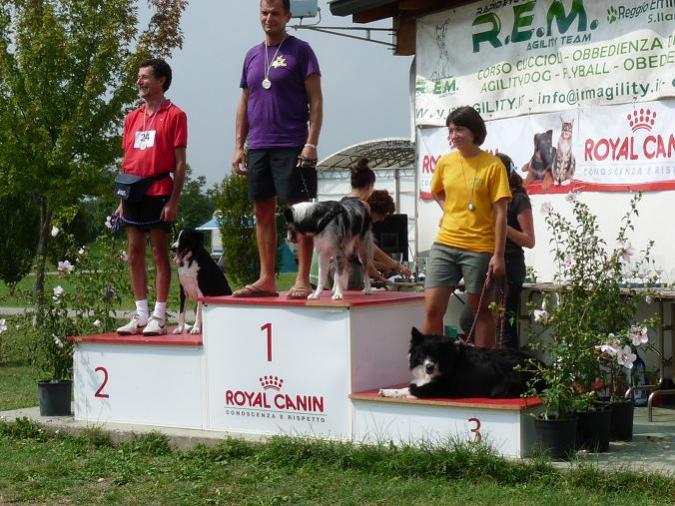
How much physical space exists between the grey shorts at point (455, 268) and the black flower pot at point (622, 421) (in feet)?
3.86

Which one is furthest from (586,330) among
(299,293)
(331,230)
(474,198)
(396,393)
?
(299,293)

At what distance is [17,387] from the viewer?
1212 centimetres

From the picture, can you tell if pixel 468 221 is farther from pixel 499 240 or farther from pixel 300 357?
pixel 300 357

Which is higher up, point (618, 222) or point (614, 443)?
point (618, 222)

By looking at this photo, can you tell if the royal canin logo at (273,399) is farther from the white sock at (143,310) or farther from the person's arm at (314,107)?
the person's arm at (314,107)

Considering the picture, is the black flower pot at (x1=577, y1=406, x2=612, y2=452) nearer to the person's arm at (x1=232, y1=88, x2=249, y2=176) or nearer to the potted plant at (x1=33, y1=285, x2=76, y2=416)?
the person's arm at (x1=232, y1=88, x2=249, y2=176)

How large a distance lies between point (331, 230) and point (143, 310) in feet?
6.98

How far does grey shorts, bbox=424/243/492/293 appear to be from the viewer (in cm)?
753

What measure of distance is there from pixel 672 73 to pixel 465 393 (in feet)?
12.6

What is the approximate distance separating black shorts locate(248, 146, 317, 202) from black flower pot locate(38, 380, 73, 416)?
2340 millimetres

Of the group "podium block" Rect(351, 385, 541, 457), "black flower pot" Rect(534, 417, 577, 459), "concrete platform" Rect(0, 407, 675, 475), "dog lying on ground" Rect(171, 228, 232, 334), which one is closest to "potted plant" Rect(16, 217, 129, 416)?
"concrete platform" Rect(0, 407, 675, 475)

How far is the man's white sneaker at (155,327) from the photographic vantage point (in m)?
8.82

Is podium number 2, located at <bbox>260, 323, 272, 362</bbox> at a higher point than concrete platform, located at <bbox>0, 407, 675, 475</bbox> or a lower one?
higher

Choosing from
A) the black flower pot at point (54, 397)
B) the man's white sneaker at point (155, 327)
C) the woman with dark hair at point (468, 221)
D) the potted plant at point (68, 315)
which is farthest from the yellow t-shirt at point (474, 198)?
the black flower pot at point (54, 397)
